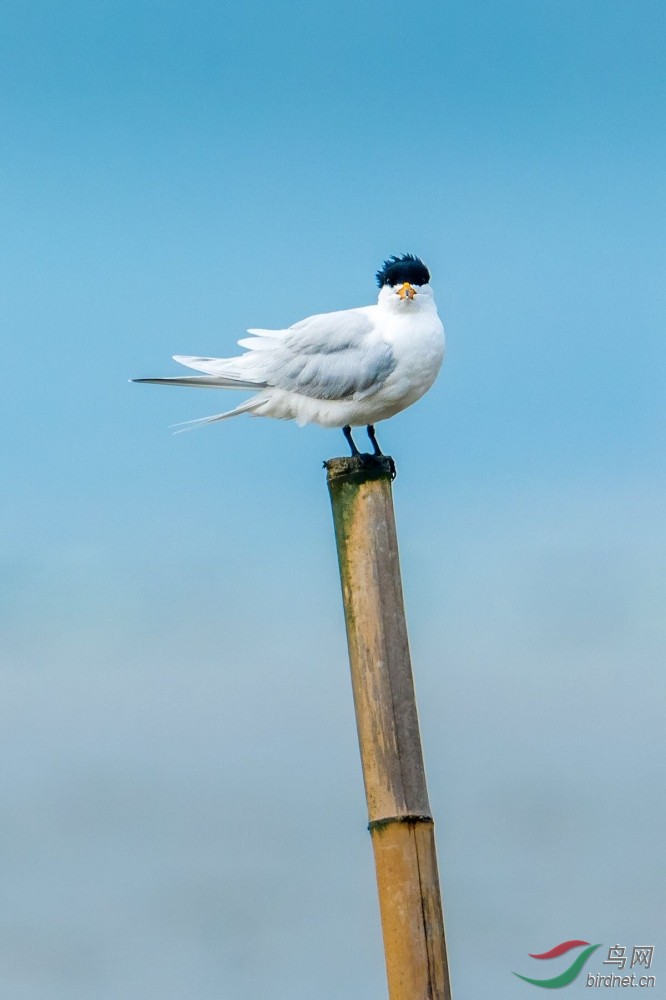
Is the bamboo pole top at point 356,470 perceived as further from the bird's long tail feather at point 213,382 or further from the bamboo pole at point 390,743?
the bird's long tail feather at point 213,382

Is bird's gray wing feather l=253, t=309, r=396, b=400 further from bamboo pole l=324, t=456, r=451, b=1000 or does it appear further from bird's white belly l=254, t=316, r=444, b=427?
bamboo pole l=324, t=456, r=451, b=1000

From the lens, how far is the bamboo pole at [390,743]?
5.47 metres

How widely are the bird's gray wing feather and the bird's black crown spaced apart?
0.90ft

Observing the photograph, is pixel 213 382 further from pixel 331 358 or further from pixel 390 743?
pixel 390 743

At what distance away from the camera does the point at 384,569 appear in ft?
19.2

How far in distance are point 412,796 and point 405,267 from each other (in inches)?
143

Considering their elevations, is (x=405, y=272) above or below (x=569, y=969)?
above

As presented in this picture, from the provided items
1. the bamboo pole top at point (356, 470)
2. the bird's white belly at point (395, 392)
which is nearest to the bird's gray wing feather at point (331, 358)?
the bird's white belly at point (395, 392)

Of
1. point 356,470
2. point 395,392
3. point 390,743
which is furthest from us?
point 395,392

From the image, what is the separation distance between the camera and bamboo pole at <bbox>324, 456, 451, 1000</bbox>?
5473 millimetres

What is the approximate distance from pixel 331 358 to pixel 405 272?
704 millimetres

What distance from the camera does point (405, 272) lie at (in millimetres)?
8266

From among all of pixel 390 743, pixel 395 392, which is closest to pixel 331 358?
pixel 395 392

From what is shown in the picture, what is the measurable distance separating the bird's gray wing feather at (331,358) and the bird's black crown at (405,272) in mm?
273
